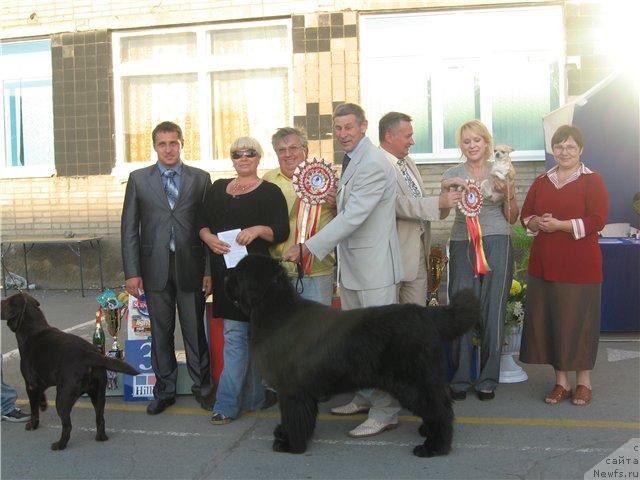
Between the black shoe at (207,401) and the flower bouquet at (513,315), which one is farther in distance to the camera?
the flower bouquet at (513,315)

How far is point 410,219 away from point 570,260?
1164mm

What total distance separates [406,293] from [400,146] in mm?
1106

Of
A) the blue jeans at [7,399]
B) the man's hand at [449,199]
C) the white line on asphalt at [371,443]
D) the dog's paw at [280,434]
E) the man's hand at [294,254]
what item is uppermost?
the man's hand at [449,199]

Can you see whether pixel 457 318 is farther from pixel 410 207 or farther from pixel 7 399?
pixel 7 399

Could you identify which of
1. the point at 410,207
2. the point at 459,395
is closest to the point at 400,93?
the point at 410,207

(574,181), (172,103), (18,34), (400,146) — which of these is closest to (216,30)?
(172,103)

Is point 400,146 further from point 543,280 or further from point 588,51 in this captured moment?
point 588,51

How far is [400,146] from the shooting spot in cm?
539

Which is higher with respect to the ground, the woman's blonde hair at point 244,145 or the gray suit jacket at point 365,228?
the woman's blonde hair at point 244,145

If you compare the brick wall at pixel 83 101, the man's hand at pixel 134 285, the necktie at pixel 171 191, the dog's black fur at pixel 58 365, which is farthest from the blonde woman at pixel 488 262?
the brick wall at pixel 83 101

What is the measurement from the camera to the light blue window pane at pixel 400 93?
10523mm

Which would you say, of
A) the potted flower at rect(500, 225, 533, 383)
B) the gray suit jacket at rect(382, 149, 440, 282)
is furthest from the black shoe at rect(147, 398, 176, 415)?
the potted flower at rect(500, 225, 533, 383)

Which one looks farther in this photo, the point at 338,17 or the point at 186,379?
the point at 338,17

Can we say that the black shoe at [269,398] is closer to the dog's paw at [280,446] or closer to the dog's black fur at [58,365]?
the dog's paw at [280,446]
